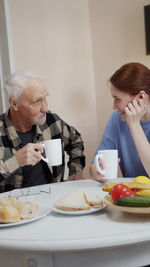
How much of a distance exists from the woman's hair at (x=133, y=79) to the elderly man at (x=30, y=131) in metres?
0.50

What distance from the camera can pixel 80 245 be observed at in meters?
0.75

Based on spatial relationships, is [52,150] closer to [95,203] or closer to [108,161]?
[108,161]

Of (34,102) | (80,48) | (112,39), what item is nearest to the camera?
(34,102)

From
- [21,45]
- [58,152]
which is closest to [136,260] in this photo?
[58,152]

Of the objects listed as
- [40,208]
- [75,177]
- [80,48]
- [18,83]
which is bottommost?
[75,177]

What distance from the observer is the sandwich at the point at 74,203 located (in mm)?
971

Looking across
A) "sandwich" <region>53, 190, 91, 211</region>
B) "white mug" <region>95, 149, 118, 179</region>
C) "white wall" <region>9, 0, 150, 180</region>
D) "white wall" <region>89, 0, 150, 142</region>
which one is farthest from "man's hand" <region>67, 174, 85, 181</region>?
"white wall" <region>89, 0, 150, 142</region>

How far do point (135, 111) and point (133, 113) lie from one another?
0.01 meters

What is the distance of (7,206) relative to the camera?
36.1 inches

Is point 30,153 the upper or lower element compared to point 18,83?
lower

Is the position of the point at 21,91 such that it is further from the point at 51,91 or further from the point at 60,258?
the point at 60,258

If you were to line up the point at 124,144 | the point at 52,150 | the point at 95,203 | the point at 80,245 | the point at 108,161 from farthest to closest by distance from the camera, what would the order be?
1. the point at 124,144
2. the point at 52,150
3. the point at 108,161
4. the point at 95,203
5. the point at 80,245

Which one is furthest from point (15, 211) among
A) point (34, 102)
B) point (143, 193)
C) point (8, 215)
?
point (34, 102)

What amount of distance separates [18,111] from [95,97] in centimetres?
125
